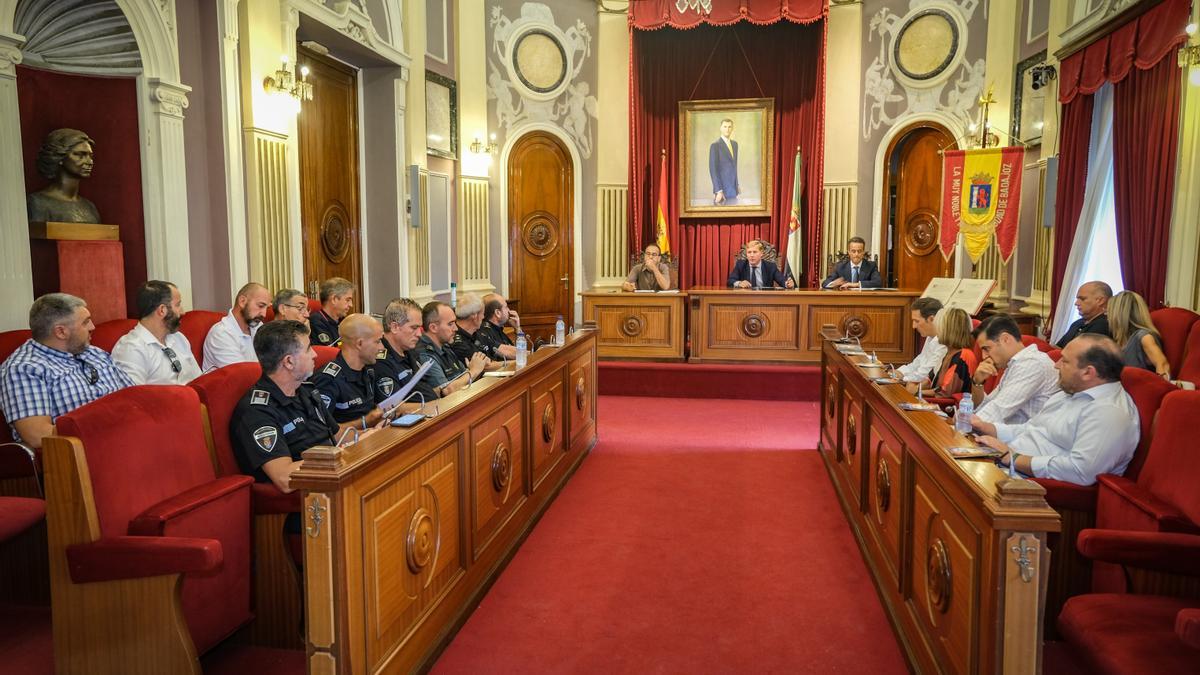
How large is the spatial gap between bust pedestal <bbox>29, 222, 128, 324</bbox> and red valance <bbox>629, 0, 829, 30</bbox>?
624cm

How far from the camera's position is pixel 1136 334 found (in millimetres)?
4445

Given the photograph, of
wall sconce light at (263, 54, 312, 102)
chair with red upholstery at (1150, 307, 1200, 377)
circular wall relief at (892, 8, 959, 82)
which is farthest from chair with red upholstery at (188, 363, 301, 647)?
circular wall relief at (892, 8, 959, 82)

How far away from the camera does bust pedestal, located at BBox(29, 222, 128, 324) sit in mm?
4215

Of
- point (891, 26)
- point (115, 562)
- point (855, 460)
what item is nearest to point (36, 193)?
point (115, 562)

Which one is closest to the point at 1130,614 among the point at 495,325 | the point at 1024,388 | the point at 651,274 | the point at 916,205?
the point at 1024,388

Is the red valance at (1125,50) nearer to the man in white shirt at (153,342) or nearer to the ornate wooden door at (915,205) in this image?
the ornate wooden door at (915,205)

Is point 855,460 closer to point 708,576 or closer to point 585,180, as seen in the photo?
point 708,576

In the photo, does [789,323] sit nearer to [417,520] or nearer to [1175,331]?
[1175,331]

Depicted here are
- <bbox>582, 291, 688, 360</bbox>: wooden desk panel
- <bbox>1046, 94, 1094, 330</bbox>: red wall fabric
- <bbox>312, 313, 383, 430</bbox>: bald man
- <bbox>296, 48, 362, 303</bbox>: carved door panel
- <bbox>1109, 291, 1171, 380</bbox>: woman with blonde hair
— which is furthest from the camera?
<bbox>582, 291, 688, 360</bbox>: wooden desk panel

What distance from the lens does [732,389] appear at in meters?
7.52

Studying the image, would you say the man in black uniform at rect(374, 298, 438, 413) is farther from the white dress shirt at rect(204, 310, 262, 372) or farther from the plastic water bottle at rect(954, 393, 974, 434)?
the plastic water bottle at rect(954, 393, 974, 434)

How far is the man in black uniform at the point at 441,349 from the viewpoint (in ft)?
12.9

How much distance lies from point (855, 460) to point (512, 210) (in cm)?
623

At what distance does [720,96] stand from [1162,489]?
772 centimetres
